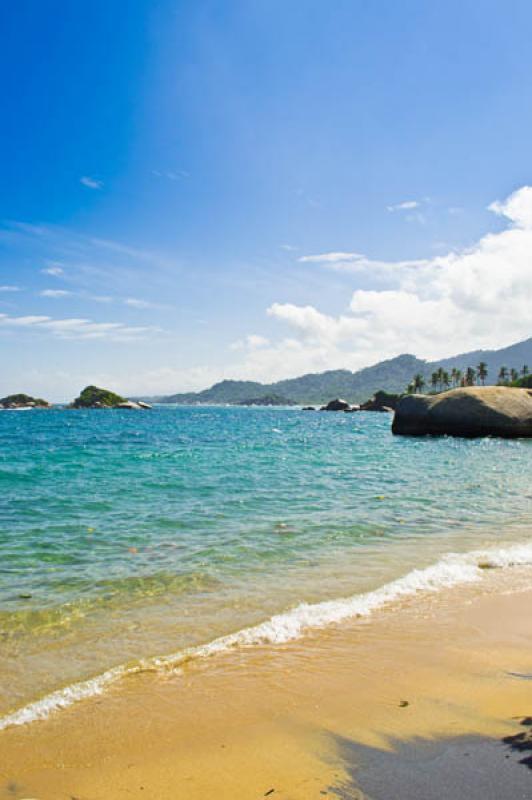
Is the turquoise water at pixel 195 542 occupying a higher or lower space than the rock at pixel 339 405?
lower

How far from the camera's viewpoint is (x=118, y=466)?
25.0 metres

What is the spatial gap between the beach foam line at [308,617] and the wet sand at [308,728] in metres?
0.19

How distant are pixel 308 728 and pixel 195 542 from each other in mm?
7168

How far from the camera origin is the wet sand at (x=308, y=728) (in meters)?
3.80

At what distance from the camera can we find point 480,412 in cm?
4097

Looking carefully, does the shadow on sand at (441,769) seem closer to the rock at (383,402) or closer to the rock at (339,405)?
the rock at (383,402)

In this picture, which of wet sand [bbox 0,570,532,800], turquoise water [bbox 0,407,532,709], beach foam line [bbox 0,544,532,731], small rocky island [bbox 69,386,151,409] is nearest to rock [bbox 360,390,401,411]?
small rocky island [bbox 69,386,151,409]

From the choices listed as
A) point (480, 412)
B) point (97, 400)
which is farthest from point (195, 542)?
point (97, 400)

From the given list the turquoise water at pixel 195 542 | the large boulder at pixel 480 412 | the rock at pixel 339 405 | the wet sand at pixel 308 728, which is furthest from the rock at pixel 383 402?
the wet sand at pixel 308 728

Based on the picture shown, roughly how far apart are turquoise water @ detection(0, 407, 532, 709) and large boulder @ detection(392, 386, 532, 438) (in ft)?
58.0

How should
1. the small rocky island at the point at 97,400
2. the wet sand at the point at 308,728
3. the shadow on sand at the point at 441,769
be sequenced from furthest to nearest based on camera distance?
the small rocky island at the point at 97,400 → the wet sand at the point at 308,728 → the shadow on sand at the point at 441,769

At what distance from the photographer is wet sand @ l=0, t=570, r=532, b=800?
12.5ft

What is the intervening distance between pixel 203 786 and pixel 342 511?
11.2 metres

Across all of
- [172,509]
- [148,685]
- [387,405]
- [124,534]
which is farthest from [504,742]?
[387,405]
